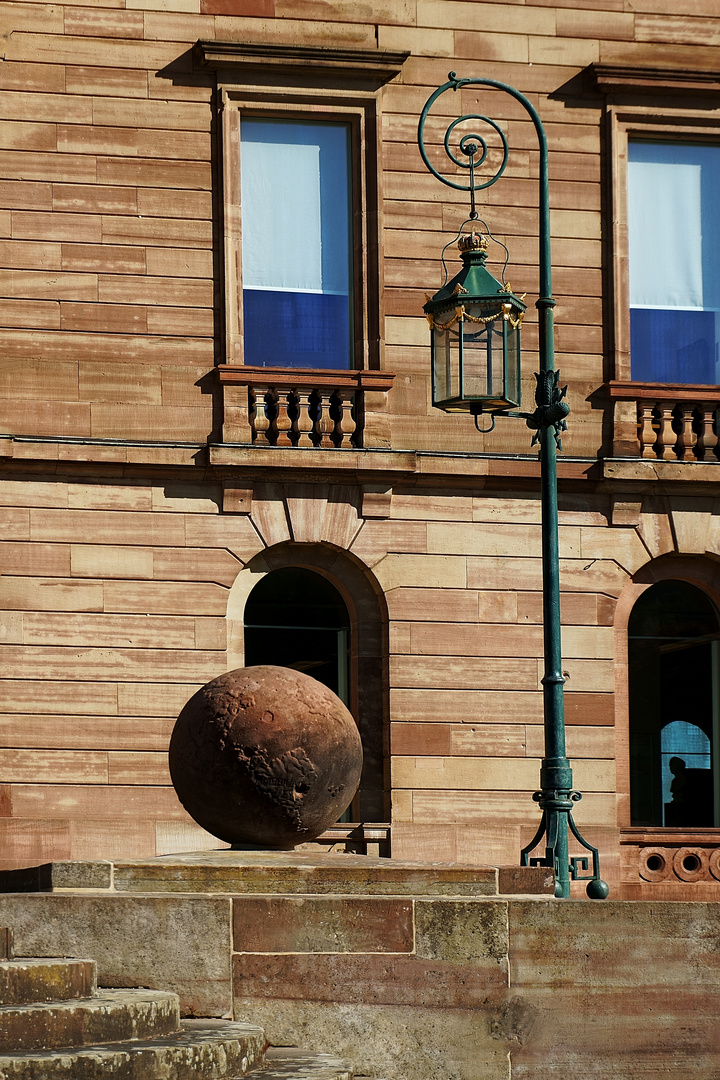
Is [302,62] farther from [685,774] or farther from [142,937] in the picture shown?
[142,937]

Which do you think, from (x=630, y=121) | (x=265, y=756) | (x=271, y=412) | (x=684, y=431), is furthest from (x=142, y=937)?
(x=630, y=121)

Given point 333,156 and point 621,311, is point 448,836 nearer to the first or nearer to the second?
point 621,311

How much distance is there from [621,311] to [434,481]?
3106 mm

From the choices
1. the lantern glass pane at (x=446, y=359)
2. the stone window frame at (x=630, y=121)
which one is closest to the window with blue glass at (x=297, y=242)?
the stone window frame at (x=630, y=121)

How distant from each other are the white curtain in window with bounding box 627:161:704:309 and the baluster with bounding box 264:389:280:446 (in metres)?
4.81

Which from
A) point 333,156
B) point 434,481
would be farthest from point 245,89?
point 434,481

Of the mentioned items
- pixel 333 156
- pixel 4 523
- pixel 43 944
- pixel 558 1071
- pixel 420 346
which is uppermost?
pixel 333 156

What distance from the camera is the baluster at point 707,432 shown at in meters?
23.3

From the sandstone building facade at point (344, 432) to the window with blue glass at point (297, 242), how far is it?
0.04m

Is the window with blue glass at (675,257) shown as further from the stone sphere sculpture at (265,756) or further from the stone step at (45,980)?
the stone step at (45,980)

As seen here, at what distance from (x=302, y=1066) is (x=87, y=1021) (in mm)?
1461

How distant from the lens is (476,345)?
1694 centimetres

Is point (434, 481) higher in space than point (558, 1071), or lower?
higher

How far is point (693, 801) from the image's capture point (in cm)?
2348
